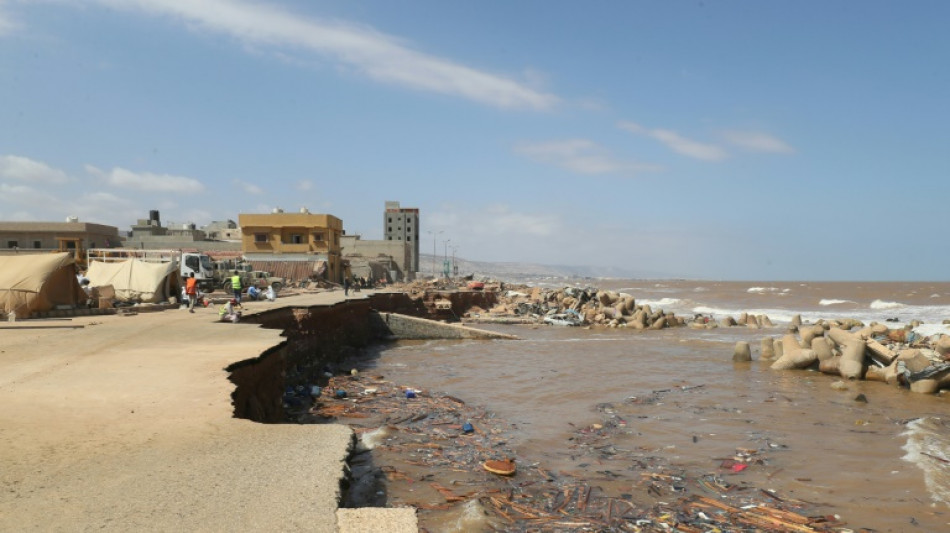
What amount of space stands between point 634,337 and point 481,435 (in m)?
18.1

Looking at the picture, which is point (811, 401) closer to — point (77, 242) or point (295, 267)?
point (295, 267)

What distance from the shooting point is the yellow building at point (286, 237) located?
38.6 meters

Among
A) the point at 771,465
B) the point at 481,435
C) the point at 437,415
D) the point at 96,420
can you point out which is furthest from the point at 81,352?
the point at 771,465

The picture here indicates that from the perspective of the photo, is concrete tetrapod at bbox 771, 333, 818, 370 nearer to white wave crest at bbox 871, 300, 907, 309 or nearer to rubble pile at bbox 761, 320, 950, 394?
rubble pile at bbox 761, 320, 950, 394

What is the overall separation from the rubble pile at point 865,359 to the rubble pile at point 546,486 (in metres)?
8.09

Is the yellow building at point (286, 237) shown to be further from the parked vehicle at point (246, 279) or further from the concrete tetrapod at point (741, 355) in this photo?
the concrete tetrapod at point (741, 355)

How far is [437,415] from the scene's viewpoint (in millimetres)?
10516

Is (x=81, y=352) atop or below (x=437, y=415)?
atop

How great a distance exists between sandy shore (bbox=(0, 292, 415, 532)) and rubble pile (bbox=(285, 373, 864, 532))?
881 millimetres

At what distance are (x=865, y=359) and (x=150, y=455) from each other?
55.2 ft

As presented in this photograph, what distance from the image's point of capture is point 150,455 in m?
4.58

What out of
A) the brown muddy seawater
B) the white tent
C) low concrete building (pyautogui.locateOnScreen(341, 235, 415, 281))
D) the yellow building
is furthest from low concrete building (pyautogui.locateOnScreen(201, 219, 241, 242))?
the brown muddy seawater

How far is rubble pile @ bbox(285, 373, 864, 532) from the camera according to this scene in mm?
6109

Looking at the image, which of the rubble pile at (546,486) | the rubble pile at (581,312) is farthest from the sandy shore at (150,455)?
the rubble pile at (581,312)
